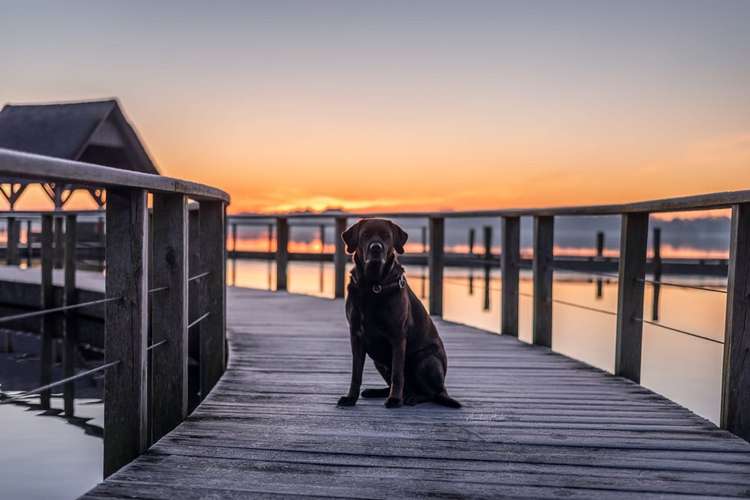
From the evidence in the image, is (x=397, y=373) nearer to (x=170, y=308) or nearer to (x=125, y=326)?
(x=170, y=308)

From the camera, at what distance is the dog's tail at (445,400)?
3.05 metres

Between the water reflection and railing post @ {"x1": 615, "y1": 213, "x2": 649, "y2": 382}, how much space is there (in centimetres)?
126

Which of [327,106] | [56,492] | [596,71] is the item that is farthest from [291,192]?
[56,492]

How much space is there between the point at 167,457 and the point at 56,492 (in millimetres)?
1173

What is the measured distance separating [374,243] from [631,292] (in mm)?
1705

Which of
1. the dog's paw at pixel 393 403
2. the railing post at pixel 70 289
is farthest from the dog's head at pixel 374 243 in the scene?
the railing post at pixel 70 289

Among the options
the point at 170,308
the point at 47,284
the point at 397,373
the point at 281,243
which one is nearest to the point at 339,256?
the point at 281,243

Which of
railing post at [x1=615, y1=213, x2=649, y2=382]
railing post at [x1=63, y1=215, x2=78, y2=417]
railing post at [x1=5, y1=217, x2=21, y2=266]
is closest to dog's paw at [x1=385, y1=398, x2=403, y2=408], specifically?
railing post at [x1=615, y1=213, x2=649, y2=382]

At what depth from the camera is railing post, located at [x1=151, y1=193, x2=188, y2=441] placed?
2.78 metres

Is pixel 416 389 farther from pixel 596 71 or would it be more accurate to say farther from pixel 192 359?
pixel 596 71

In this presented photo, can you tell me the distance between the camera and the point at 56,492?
3.10 meters

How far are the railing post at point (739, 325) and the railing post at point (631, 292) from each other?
38.9 inches

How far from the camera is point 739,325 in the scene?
2.66 metres

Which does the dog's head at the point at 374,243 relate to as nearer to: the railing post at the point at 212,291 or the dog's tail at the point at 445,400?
the dog's tail at the point at 445,400
